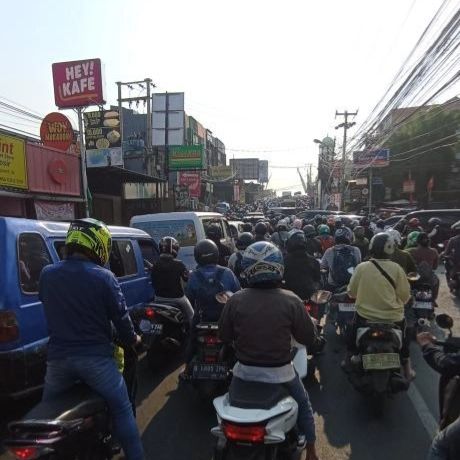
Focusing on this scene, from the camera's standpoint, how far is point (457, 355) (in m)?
2.95

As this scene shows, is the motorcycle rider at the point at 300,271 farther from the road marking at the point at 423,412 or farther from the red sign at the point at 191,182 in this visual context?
the red sign at the point at 191,182

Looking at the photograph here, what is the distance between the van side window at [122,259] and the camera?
6.18m

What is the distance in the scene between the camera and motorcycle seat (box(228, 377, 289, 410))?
110 inches

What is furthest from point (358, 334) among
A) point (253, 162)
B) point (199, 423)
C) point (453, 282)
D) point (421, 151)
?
point (253, 162)

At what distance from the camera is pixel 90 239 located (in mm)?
3113

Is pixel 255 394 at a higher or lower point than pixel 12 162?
lower

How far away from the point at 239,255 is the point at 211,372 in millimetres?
3454

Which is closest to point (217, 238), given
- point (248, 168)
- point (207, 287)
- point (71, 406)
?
point (207, 287)

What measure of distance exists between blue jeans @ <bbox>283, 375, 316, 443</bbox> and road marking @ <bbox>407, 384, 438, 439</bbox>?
1559mm

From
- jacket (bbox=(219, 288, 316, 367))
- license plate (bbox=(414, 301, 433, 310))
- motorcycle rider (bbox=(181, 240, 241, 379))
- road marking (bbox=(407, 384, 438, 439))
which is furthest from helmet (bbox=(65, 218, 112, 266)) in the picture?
license plate (bbox=(414, 301, 433, 310))

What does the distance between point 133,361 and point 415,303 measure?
4820mm

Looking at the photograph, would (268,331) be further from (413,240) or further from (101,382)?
(413,240)

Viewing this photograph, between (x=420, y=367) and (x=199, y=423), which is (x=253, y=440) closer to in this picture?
(x=199, y=423)

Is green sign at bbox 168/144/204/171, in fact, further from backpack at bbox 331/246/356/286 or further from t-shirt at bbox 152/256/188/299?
t-shirt at bbox 152/256/188/299
